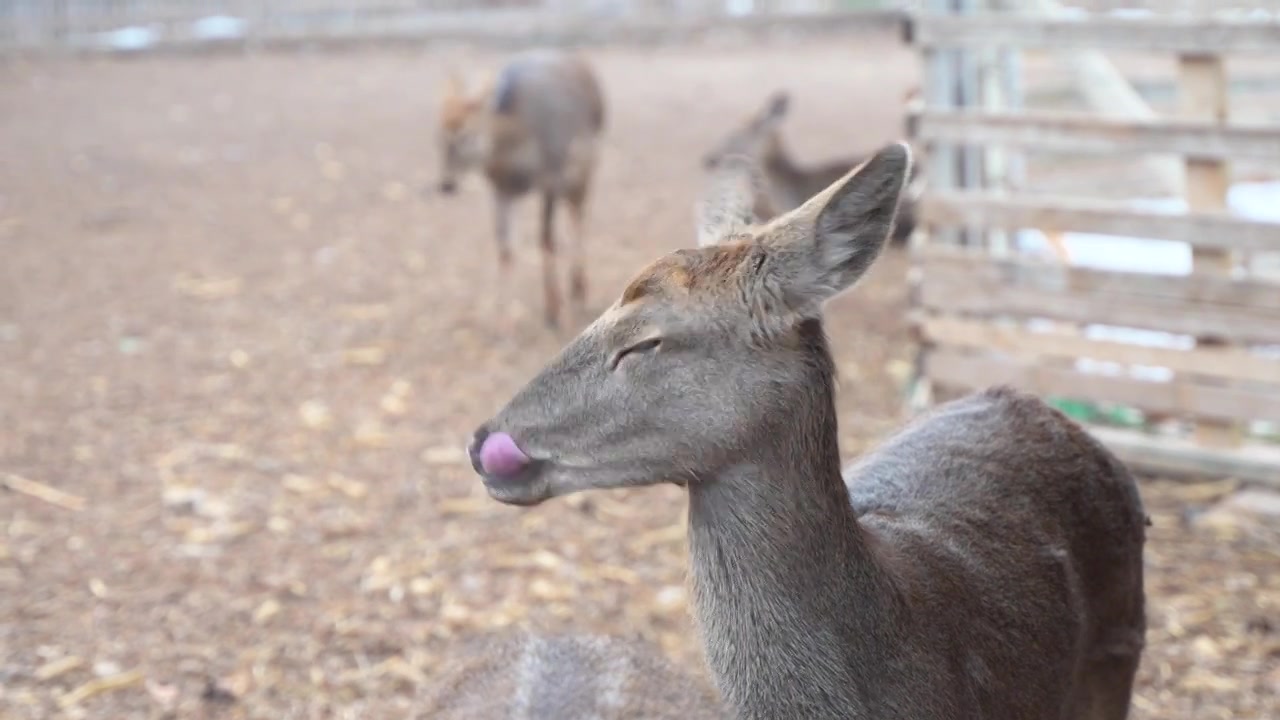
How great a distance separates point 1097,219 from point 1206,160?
1.61 feet

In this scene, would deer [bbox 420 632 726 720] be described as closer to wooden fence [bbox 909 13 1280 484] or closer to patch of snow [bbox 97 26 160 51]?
wooden fence [bbox 909 13 1280 484]

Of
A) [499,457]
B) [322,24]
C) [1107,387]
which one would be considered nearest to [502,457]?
[499,457]

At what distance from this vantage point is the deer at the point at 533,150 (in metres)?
9.28

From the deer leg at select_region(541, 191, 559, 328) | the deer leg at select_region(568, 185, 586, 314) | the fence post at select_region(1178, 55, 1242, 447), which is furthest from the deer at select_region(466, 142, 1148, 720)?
the deer leg at select_region(568, 185, 586, 314)

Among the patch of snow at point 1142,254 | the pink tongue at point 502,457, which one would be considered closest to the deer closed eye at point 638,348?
the pink tongue at point 502,457

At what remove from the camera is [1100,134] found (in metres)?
6.11

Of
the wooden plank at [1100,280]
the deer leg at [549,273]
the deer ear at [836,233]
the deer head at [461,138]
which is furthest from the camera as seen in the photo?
the deer head at [461,138]

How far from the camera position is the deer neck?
285 centimetres

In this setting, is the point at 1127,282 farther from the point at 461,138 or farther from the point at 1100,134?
the point at 461,138

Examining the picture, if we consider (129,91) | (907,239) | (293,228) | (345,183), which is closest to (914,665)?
(907,239)

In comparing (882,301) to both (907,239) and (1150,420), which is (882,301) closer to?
(907,239)

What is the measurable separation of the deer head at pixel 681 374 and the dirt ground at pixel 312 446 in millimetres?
2116

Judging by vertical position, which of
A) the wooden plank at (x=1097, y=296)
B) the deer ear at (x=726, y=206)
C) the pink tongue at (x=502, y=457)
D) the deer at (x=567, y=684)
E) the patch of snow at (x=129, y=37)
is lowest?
the deer at (x=567, y=684)

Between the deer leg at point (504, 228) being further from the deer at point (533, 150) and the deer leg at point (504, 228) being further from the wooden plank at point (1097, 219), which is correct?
the wooden plank at point (1097, 219)
